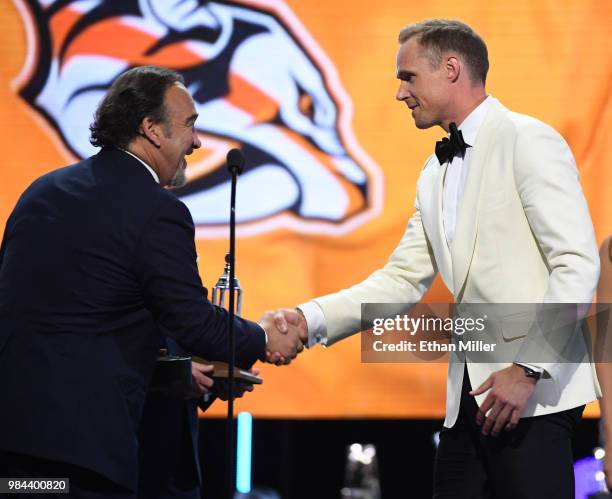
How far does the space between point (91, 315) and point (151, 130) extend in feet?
1.85

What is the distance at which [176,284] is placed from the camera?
7.27ft

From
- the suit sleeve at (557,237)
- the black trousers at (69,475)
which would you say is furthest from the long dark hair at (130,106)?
the suit sleeve at (557,237)

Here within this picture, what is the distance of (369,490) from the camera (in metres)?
5.93

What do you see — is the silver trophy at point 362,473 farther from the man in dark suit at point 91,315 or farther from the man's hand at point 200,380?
the man in dark suit at point 91,315

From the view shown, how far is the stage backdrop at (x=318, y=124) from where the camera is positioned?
3.94m

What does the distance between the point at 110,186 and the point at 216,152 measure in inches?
70.5

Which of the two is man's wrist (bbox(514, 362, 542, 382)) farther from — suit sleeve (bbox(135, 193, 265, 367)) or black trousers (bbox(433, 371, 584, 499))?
suit sleeve (bbox(135, 193, 265, 367))

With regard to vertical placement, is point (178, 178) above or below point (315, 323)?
above

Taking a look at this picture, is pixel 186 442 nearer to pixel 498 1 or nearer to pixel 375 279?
pixel 375 279

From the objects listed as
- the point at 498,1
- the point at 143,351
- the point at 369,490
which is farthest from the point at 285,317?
the point at 369,490

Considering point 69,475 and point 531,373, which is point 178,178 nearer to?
point 69,475

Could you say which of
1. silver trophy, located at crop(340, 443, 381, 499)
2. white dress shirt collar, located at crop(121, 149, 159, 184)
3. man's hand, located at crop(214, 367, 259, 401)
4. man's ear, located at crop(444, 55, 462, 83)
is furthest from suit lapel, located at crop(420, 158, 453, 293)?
silver trophy, located at crop(340, 443, 381, 499)

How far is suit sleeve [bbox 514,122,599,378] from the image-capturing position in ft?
7.13

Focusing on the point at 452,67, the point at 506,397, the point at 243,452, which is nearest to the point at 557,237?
the point at 506,397
